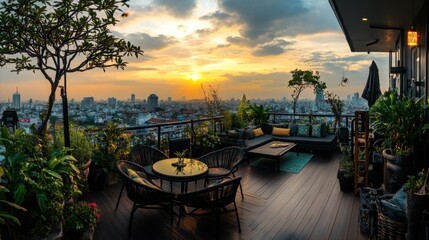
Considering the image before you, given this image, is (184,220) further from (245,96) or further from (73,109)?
(245,96)

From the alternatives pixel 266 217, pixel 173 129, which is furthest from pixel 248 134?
pixel 266 217

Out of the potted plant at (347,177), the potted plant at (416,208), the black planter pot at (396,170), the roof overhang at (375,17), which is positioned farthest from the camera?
the roof overhang at (375,17)

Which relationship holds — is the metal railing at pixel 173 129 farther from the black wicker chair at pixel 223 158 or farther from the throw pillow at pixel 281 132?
the black wicker chair at pixel 223 158

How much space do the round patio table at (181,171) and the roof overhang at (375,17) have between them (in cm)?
372

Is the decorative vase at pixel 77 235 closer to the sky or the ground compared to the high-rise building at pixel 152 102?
closer to the ground

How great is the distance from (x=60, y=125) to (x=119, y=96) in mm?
2060

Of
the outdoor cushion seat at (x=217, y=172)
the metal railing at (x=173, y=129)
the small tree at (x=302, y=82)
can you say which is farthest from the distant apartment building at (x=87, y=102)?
the small tree at (x=302, y=82)

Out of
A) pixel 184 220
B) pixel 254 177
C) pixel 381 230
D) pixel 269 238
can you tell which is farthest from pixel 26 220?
pixel 254 177

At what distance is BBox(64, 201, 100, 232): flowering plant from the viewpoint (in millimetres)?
2636

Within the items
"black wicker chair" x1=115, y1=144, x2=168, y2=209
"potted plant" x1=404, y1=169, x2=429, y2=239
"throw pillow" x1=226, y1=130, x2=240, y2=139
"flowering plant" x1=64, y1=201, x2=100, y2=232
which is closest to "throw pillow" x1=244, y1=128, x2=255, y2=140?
"throw pillow" x1=226, y1=130, x2=240, y2=139

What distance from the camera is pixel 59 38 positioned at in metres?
3.38

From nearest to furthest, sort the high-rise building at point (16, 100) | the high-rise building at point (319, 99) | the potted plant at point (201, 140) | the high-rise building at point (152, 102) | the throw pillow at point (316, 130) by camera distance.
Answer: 1. the high-rise building at point (16, 100)
2. the potted plant at point (201, 140)
3. the high-rise building at point (152, 102)
4. the throw pillow at point (316, 130)
5. the high-rise building at point (319, 99)

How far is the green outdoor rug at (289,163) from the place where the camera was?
19.4ft

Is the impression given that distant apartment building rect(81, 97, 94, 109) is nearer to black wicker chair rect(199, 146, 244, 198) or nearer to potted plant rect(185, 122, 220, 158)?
potted plant rect(185, 122, 220, 158)
